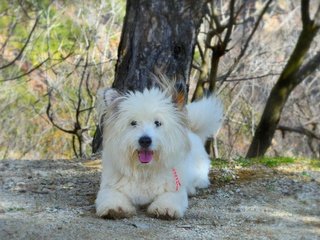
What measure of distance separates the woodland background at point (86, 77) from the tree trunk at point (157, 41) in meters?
6.99

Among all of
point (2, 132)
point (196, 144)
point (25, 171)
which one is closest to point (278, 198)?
point (196, 144)

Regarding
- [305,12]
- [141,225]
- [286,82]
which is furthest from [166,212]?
[305,12]

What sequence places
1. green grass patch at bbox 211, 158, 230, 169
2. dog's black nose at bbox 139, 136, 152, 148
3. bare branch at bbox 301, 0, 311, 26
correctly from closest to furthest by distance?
1. dog's black nose at bbox 139, 136, 152, 148
2. green grass patch at bbox 211, 158, 230, 169
3. bare branch at bbox 301, 0, 311, 26

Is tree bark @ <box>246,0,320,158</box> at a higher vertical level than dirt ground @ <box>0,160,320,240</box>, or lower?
higher

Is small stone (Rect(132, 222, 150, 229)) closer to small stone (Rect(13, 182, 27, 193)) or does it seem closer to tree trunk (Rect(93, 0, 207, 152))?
small stone (Rect(13, 182, 27, 193))

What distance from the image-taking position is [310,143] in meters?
17.3

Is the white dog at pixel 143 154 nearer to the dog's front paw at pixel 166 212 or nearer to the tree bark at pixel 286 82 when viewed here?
the dog's front paw at pixel 166 212

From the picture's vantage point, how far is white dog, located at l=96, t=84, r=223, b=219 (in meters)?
4.66

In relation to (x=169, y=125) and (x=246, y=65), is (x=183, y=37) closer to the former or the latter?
(x=169, y=125)

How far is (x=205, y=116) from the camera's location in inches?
241

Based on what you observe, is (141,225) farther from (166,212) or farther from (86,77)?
(86,77)

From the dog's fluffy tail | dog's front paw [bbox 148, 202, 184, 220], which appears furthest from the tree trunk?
dog's front paw [bbox 148, 202, 184, 220]

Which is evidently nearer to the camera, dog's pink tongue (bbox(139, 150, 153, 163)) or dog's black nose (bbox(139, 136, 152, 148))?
dog's black nose (bbox(139, 136, 152, 148))

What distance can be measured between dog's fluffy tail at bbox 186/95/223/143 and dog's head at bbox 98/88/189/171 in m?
1.19
